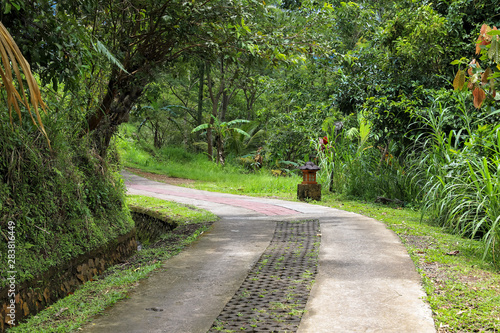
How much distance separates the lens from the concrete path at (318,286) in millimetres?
3193

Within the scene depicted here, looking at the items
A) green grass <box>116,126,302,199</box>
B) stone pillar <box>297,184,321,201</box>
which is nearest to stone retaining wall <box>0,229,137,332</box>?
green grass <box>116,126,302,199</box>

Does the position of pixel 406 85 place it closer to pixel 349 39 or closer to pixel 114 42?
pixel 114 42

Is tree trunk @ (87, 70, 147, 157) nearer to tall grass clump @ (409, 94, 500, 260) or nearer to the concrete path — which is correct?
the concrete path

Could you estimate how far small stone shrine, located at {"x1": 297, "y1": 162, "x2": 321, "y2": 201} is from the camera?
1042cm

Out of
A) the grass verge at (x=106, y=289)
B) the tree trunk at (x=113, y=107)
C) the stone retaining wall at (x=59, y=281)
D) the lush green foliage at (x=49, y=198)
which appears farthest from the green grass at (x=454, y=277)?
the tree trunk at (x=113, y=107)

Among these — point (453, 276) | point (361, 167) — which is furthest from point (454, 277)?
point (361, 167)

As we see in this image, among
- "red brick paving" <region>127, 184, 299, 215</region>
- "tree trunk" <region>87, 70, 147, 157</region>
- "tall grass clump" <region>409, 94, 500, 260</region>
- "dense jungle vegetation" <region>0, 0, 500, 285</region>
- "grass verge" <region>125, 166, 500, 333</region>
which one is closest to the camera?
"grass verge" <region>125, 166, 500, 333</region>

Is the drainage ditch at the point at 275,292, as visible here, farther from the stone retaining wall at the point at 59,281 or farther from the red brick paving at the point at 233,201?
the red brick paving at the point at 233,201

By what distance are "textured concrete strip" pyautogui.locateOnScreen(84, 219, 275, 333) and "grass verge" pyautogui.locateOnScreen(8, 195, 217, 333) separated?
0.13m

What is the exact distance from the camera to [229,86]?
844 cm

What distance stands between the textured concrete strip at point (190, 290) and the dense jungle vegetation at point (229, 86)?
1.06m

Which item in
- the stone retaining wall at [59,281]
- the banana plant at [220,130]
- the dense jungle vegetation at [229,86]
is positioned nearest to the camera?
the stone retaining wall at [59,281]

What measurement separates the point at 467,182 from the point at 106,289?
4.82m

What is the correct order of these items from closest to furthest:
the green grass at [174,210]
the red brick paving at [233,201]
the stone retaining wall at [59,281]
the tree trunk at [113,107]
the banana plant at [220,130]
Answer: the stone retaining wall at [59,281] → the tree trunk at [113,107] → the green grass at [174,210] → the red brick paving at [233,201] → the banana plant at [220,130]
